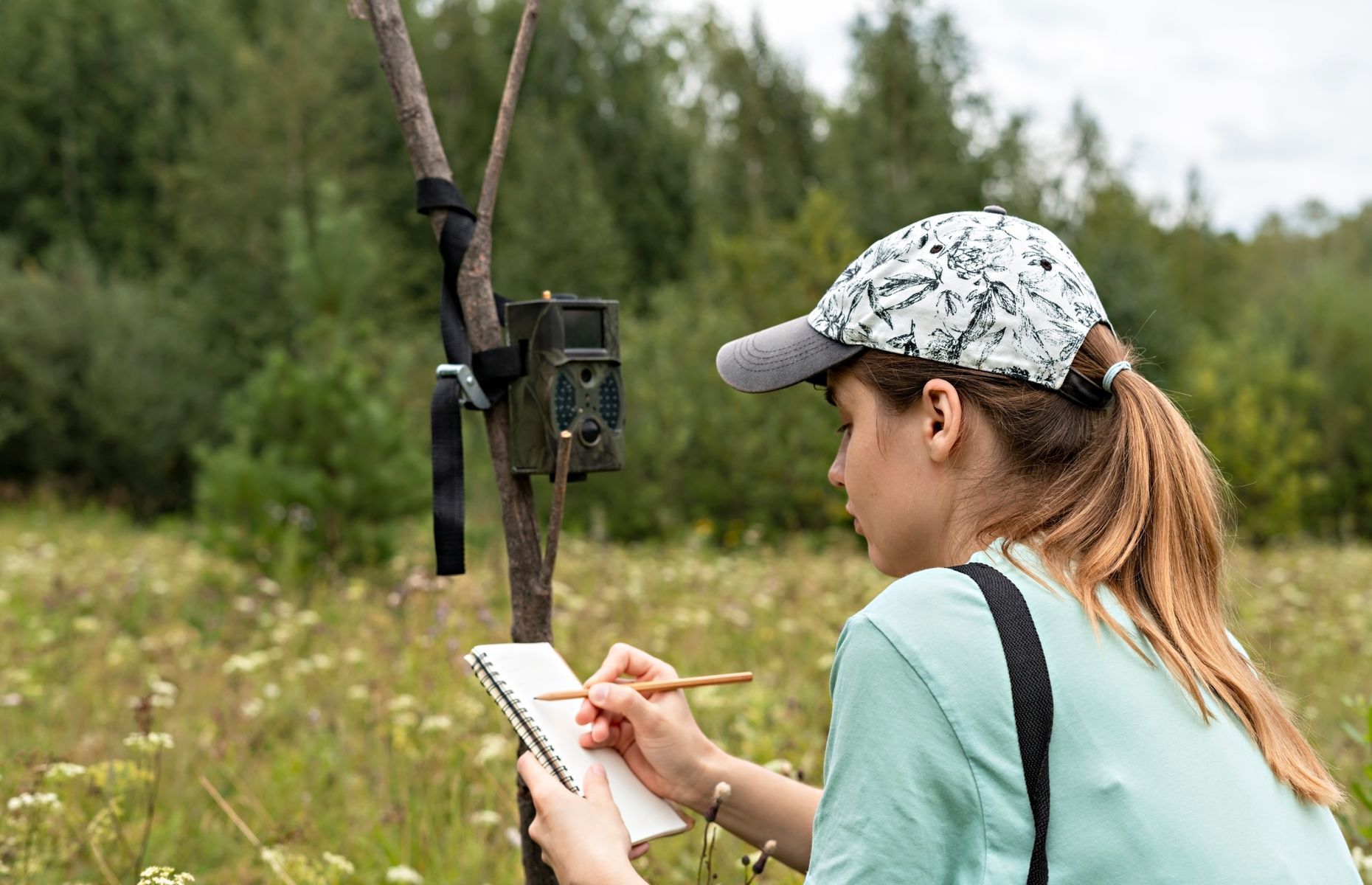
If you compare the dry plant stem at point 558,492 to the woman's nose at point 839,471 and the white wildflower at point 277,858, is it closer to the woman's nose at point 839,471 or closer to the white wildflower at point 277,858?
the woman's nose at point 839,471

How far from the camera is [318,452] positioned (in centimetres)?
734

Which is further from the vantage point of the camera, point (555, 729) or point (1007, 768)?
point (555, 729)

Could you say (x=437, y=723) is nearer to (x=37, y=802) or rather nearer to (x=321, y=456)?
(x=37, y=802)

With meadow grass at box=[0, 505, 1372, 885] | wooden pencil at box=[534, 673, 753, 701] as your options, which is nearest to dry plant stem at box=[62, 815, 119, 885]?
meadow grass at box=[0, 505, 1372, 885]

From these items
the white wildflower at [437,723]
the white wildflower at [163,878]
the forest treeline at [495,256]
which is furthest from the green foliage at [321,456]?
the white wildflower at [163,878]

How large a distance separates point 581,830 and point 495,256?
71.9 feet

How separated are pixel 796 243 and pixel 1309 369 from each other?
1219 centimetres

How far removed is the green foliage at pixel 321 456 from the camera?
22.9ft

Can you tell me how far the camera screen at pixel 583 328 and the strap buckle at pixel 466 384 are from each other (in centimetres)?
17

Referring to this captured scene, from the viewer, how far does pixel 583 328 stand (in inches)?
68.2

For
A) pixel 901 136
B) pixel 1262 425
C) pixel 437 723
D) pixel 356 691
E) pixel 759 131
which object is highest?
pixel 759 131

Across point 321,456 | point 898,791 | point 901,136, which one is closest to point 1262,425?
point 901,136

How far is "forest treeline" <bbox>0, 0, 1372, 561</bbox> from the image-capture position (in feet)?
30.7

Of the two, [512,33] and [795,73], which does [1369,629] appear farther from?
[512,33]
